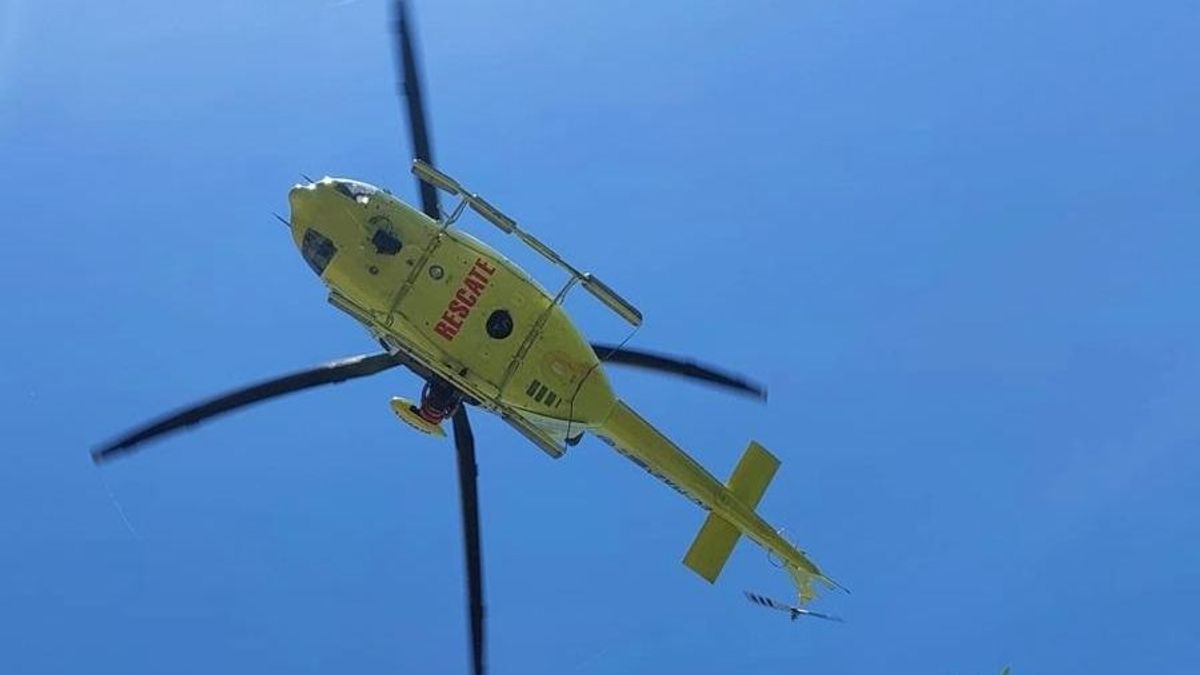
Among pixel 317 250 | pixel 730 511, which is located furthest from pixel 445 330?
pixel 730 511

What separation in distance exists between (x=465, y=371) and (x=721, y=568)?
651 cm

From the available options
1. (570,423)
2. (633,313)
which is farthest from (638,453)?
(633,313)

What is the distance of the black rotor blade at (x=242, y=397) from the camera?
63.2 feet

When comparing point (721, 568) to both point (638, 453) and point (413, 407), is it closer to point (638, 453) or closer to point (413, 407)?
point (638, 453)

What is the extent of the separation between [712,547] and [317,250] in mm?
9110

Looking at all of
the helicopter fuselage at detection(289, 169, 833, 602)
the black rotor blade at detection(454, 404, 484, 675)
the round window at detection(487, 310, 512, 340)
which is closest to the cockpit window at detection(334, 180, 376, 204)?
the helicopter fuselage at detection(289, 169, 833, 602)

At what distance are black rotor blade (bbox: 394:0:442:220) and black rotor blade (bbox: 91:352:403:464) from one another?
3348 mm

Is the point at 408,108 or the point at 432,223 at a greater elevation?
the point at 408,108

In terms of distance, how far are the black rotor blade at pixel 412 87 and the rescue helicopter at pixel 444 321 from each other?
2 centimetres

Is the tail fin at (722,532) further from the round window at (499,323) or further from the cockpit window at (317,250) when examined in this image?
the cockpit window at (317,250)

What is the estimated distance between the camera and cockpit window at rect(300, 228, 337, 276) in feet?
64.2

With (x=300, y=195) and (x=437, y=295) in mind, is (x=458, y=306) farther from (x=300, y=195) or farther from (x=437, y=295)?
(x=300, y=195)

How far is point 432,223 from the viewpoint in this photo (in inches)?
779

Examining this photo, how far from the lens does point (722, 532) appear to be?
2295 centimetres
